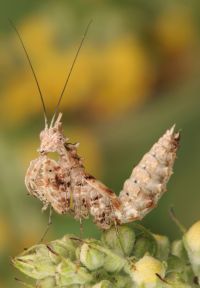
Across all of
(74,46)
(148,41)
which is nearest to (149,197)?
(74,46)

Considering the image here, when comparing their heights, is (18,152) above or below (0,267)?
above

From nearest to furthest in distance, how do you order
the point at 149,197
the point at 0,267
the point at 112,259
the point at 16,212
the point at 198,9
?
the point at 112,259 → the point at 149,197 → the point at 0,267 → the point at 16,212 → the point at 198,9

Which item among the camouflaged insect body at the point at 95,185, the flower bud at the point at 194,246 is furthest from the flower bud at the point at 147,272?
the camouflaged insect body at the point at 95,185

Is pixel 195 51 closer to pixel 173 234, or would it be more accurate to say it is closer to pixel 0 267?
pixel 173 234

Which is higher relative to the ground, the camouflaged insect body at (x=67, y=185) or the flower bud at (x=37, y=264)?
the camouflaged insect body at (x=67, y=185)

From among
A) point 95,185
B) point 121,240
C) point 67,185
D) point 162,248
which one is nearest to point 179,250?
point 162,248

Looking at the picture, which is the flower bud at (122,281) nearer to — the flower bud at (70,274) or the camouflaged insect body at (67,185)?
the flower bud at (70,274)
